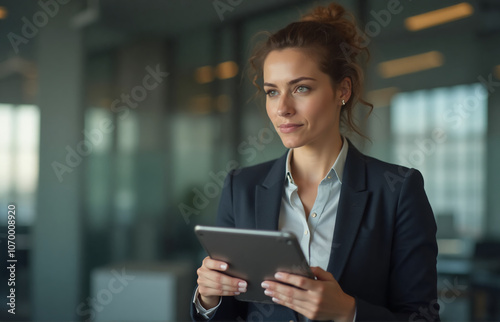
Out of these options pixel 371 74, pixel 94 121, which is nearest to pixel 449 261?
pixel 371 74

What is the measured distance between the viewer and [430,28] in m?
3.71

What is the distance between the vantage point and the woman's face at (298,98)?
1.47 m

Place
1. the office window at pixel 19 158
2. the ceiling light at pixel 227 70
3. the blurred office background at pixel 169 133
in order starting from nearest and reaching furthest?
the blurred office background at pixel 169 133 → the office window at pixel 19 158 → the ceiling light at pixel 227 70

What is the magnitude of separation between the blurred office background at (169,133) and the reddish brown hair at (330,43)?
2200 mm

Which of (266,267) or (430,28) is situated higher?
(430,28)

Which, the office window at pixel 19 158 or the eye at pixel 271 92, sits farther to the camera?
the office window at pixel 19 158

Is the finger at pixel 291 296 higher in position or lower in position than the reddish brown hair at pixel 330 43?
lower

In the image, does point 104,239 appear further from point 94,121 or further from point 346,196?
point 346,196

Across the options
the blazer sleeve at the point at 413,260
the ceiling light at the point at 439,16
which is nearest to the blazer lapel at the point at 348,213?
the blazer sleeve at the point at 413,260

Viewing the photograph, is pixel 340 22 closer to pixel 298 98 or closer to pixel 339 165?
pixel 298 98

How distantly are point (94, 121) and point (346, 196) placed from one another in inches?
143

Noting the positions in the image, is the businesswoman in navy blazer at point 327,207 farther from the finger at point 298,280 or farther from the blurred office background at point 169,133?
the blurred office background at point 169,133

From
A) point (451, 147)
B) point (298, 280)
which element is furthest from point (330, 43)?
point (451, 147)

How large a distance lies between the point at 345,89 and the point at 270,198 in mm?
459
